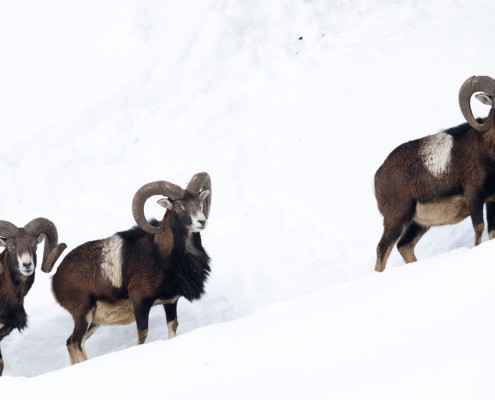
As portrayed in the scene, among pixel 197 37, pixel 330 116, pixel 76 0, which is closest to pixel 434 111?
pixel 330 116

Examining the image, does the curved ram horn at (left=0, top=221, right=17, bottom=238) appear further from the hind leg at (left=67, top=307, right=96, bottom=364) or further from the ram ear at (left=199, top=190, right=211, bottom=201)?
the ram ear at (left=199, top=190, right=211, bottom=201)

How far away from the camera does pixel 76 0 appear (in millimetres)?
23844

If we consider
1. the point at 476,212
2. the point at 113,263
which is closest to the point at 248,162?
the point at 113,263

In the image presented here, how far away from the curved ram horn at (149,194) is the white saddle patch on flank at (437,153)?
123 inches

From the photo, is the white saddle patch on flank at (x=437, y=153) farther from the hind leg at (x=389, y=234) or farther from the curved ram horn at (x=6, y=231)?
the curved ram horn at (x=6, y=231)

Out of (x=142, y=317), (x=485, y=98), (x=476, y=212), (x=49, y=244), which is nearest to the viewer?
(x=476, y=212)

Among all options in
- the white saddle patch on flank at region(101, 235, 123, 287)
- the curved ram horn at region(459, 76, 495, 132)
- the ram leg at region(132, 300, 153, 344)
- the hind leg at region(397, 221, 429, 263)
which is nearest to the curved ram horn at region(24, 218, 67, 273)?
the white saddle patch on flank at region(101, 235, 123, 287)

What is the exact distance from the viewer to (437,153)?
1466 centimetres

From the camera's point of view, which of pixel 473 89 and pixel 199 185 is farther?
pixel 199 185

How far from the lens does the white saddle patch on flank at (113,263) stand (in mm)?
15117

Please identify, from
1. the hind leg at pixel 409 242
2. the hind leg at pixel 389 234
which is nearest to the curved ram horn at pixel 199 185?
the hind leg at pixel 389 234

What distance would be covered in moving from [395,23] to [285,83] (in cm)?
243

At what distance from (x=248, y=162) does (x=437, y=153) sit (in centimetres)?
512

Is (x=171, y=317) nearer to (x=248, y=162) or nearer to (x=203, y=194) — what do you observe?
(x=203, y=194)
